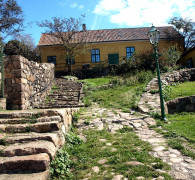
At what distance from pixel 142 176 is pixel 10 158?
192cm

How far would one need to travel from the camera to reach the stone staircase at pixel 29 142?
260 cm

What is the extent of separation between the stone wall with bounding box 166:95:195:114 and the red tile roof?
655 inches

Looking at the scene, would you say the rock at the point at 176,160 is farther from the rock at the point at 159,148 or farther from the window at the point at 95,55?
the window at the point at 95,55

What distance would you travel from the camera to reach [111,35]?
79.2 feet

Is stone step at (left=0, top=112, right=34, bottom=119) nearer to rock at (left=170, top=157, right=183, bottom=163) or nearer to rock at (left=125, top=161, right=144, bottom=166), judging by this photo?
rock at (left=125, top=161, right=144, bottom=166)

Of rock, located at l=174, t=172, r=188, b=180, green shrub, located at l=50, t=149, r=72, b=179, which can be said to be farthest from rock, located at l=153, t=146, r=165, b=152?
green shrub, located at l=50, t=149, r=72, b=179

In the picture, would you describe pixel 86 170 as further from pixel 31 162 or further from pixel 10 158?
pixel 10 158

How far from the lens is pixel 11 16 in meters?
18.2

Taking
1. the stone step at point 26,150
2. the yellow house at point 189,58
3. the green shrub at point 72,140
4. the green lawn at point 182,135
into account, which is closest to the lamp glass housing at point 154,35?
the green lawn at point 182,135

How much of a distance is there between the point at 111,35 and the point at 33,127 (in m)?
22.2

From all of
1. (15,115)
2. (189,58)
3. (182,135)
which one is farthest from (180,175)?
(189,58)

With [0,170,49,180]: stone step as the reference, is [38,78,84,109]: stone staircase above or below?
above

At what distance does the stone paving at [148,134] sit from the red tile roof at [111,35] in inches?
689

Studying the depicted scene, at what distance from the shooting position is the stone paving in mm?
2856
